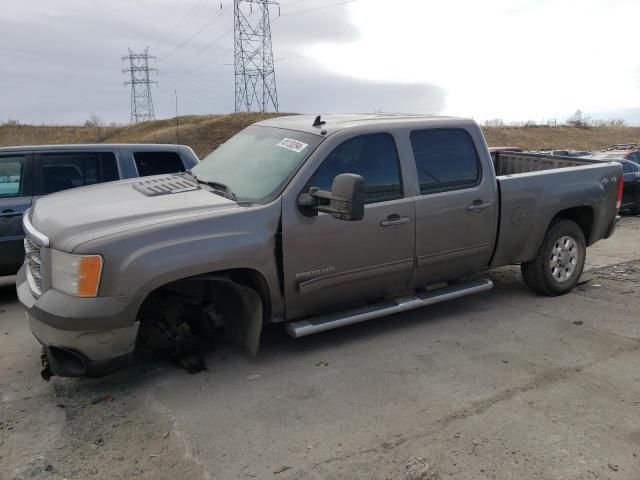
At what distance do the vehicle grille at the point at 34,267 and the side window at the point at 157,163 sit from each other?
2839 mm

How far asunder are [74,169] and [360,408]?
15.3 ft

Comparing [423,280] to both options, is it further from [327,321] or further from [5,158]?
[5,158]

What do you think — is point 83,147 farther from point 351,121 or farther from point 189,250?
point 189,250

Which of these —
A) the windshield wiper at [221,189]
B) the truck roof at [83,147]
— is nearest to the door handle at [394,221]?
the windshield wiper at [221,189]

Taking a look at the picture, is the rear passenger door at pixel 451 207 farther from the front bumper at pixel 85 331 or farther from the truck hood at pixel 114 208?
the front bumper at pixel 85 331

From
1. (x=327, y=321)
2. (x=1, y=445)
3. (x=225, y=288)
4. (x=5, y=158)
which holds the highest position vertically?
(x=5, y=158)

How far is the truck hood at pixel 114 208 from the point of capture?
3.70m

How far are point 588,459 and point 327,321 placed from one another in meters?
2.01

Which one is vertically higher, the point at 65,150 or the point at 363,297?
the point at 65,150

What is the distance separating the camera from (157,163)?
707 centimetres

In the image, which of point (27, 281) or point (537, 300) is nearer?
point (27, 281)

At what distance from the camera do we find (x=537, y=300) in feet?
19.9

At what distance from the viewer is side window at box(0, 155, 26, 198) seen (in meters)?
6.27

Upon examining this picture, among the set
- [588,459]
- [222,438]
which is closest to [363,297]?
[222,438]
